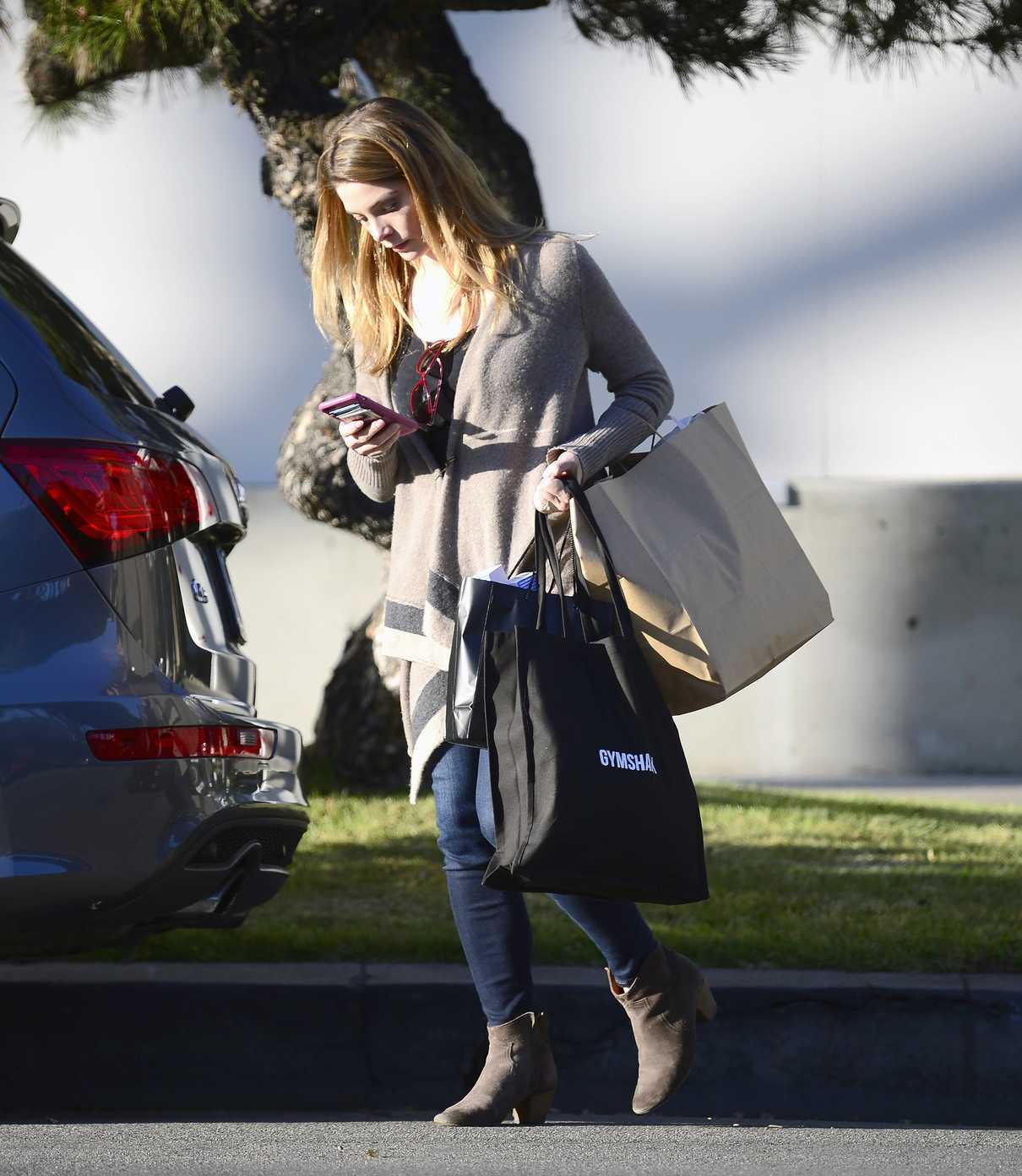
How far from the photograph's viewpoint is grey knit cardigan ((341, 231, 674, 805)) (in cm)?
277

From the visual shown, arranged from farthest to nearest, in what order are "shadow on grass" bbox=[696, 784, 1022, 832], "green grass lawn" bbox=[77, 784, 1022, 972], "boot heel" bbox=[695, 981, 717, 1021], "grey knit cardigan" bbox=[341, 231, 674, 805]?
"shadow on grass" bbox=[696, 784, 1022, 832] < "green grass lawn" bbox=[77, 784, 1022, 972] < "boot heel" bbox=[695, 981, 717, 1021] < "grey knit cardigan" bbox=[341, 231, 674, 805]

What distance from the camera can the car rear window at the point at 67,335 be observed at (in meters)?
2.77

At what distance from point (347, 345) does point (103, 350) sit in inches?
18.1

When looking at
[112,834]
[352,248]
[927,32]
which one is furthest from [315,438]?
[112,834]

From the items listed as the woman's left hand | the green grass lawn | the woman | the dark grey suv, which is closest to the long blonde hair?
the woman

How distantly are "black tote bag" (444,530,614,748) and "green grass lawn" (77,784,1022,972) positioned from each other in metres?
1.31

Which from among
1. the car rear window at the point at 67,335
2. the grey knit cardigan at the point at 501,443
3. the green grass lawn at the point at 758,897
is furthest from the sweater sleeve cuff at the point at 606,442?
the green grass lawn at the point at 758,897

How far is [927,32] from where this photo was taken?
494cm

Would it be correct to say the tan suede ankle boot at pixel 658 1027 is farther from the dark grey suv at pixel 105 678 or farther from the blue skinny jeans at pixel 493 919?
the dark grey suv at pixel 105 678

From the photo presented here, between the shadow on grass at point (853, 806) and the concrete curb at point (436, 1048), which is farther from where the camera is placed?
the shadow on grass at point (853, 806)

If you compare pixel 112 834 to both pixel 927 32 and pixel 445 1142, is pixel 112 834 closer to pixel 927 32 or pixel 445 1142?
pixel 445 1142

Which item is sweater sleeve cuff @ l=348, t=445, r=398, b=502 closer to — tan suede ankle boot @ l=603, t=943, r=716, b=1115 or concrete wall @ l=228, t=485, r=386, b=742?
tan suede ankle boot @ l=603, t=943, r=716, b=1115

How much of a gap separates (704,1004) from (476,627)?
85cm

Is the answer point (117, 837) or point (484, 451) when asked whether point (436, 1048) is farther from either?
point (484, 451)
